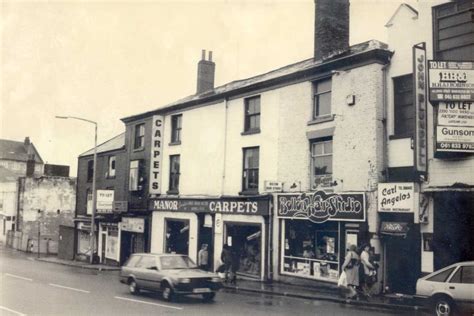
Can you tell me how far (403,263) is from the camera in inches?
709

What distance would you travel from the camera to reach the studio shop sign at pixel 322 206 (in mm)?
18953

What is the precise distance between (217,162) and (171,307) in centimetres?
1294

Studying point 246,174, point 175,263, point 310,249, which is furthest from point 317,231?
point 175,263

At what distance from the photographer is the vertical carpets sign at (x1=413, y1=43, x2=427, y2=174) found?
54.6ft

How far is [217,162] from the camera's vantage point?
26.8 metres

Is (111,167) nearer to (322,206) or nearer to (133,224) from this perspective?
(133,224)

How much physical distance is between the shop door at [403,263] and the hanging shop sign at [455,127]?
3.58m

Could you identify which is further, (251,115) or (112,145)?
(112,145)

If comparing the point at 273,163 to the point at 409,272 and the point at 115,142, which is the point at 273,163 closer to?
the point at 409,272

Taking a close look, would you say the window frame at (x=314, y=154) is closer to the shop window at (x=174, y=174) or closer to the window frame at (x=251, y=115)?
the window frame at (x=251, y=115)

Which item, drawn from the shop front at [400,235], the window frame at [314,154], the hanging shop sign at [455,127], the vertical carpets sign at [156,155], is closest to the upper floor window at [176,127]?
the vertical carpets sign at [156,155]

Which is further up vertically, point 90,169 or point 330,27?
point 330,27

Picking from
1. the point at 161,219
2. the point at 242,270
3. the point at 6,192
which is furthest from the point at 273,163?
the point at 6,192

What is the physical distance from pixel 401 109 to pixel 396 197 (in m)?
3.37
